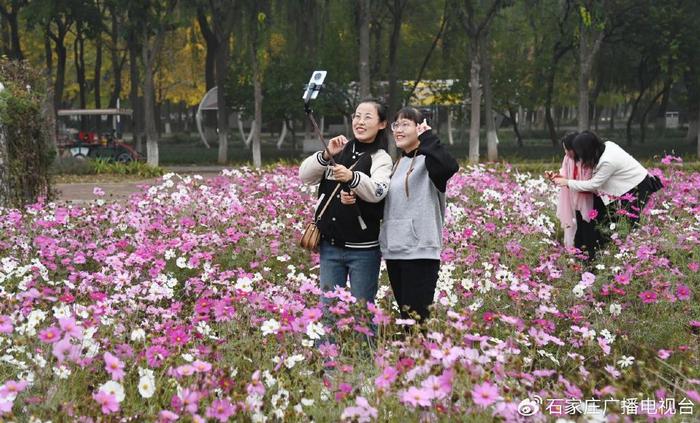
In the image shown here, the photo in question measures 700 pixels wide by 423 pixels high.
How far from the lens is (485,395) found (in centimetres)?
290

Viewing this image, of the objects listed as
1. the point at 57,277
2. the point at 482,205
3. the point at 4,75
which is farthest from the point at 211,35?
the point at 57,277

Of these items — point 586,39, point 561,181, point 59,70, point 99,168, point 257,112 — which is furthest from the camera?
point 59,70

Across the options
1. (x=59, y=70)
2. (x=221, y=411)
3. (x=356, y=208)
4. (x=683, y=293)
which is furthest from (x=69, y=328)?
(x=59, y=70)

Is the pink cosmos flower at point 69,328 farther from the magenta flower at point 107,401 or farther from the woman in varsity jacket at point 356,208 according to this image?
the woman in varsity jacket at point 356,208

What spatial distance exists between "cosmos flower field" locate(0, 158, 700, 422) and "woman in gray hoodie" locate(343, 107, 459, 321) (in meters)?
0.23

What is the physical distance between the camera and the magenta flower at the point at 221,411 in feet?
10.1

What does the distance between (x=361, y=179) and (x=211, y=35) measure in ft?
103

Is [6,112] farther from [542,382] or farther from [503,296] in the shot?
[542,382]

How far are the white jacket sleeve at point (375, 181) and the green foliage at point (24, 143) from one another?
698 centimetres

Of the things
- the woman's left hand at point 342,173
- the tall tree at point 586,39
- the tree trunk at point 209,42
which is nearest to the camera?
the woman's left hand at point 342,173

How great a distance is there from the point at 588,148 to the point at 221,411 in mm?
5375

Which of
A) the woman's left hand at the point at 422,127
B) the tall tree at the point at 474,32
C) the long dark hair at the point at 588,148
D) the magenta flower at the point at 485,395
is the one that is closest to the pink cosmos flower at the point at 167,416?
the magenta flower at the point at 485,395

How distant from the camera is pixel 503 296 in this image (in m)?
6.04

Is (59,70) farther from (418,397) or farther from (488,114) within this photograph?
(418,397)
